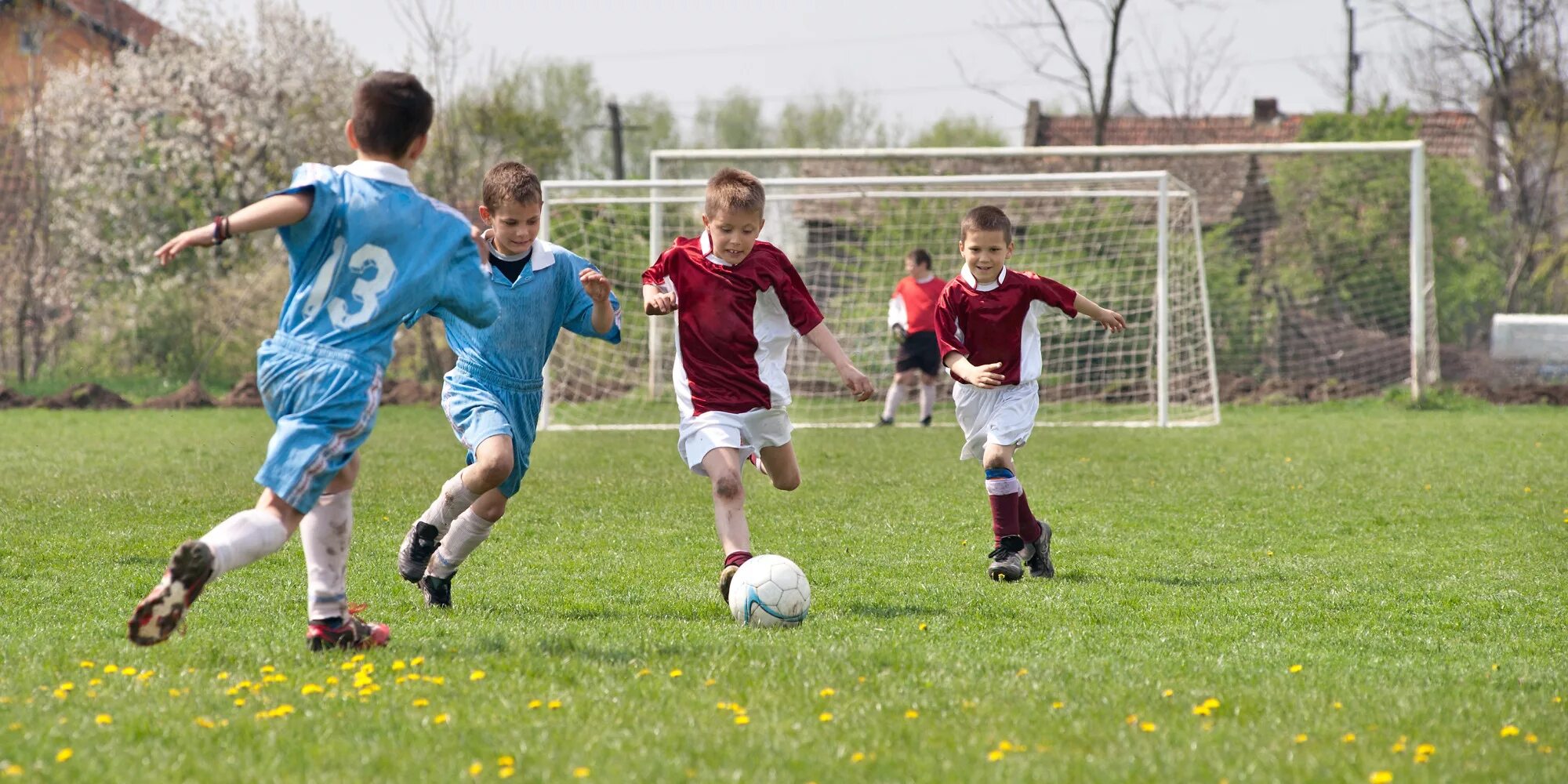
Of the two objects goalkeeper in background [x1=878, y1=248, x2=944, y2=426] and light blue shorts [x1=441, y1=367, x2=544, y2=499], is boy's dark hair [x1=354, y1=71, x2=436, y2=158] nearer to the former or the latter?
light blue shorts [x1=441, y1=367, x2=544, y2=499]

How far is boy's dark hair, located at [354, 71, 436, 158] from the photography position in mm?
4262

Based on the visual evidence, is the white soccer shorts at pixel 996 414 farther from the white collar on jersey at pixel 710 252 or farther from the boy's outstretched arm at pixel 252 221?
the boy's outstretched arm at pixel 252 221

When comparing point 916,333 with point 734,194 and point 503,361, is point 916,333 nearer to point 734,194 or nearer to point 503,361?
point 734,194

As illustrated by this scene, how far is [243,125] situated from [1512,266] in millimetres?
23942

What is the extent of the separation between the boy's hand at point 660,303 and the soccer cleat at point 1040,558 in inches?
82.6

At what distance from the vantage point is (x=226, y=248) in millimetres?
27094

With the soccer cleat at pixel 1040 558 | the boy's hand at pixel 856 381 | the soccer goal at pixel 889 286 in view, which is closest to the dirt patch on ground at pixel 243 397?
the soccer goal at pixel 889 286

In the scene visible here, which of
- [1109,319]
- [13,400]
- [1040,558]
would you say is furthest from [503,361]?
[13,400]

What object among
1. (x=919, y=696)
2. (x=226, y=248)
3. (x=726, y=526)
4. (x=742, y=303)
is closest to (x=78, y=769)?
(x=919, y=696)

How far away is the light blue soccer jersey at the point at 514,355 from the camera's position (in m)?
5.39

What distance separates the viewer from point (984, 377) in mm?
6324

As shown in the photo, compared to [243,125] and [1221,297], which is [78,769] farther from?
[243,125]

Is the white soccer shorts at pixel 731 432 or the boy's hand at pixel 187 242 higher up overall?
the boy's hand at pixel 187 242

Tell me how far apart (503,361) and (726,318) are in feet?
3.11
